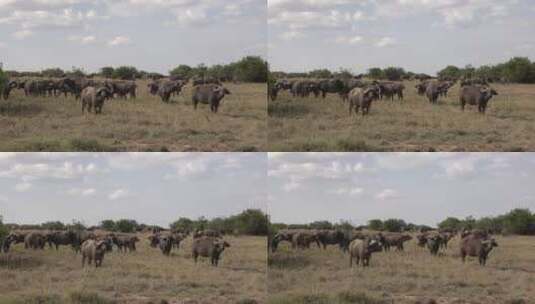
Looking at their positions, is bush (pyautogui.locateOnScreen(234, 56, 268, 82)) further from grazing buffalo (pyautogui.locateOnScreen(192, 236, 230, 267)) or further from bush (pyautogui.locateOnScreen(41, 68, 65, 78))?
bush (pyautogui.locateOnScreen(41, 68, 65, 78))

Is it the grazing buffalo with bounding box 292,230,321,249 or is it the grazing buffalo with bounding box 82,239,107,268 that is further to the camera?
the grazing buffalo with bounding box 82,239,107,268

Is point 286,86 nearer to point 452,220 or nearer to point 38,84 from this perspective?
point 452,220

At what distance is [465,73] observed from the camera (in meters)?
17.6

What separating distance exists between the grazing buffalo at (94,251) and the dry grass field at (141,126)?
8.35ft

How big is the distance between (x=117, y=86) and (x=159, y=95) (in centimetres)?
138

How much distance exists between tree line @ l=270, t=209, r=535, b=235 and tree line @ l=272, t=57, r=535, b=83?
2.77 m

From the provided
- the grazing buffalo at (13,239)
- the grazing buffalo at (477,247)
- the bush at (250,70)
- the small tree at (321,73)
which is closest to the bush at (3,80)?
the grazing buffalo at (13,239)

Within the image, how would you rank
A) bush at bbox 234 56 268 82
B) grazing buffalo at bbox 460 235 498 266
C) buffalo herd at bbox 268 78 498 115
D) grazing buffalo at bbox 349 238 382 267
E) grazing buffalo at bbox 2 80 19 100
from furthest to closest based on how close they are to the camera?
grazing buffalo at bbox 2 80 19 100
grazing buffalo at bbox 460 235 498 266
bush at bbox 234 56 268 82
buffalo herd at bbox 268 78 498 115
grazing buffalo at bbox 349 238 382 267

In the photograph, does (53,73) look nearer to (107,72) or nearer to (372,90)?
(107,72)

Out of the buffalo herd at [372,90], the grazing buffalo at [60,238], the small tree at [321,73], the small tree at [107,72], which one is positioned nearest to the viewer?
the small tree at [321,73]

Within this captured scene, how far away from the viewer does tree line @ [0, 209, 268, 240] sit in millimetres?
13078

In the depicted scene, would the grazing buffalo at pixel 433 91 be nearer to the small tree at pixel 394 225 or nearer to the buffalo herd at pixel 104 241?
the small tree at pixel 394 225

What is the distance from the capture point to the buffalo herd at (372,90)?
1405cm

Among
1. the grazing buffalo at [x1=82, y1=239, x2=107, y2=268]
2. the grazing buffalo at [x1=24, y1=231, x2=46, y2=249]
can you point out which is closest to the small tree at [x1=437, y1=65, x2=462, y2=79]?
the grazing buffalo at [x1=82, y1=239, x2=107, y2=268]
